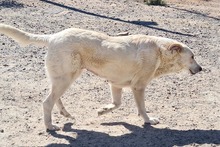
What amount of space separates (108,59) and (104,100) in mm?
1668

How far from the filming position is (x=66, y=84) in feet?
25.7

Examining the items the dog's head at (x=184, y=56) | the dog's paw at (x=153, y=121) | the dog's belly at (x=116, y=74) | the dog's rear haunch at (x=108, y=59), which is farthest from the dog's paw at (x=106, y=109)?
the dog's head at (x=184, y=56)

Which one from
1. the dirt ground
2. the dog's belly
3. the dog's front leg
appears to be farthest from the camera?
the dog's front leg

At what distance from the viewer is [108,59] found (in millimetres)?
8016

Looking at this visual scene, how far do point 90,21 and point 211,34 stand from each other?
3781mm

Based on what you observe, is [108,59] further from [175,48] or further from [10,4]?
[10,4]

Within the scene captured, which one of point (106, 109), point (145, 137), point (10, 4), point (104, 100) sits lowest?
point (145, 137)

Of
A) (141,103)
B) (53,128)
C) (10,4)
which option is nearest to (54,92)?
(53,128)

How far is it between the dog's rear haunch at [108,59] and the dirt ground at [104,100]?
0.35m

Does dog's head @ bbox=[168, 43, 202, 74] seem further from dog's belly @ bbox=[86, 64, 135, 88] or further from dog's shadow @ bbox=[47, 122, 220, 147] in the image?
dog's shadow @ bbox=[47, 122, 220, 147]

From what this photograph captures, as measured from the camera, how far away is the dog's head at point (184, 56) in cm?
846

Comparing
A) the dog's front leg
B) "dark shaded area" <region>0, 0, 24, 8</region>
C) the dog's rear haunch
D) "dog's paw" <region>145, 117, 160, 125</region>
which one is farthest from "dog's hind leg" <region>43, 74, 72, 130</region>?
"dark shaded area" <region>0, 0, 24, 8</region>

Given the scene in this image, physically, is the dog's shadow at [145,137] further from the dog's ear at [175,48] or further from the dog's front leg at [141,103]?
the dog's ear at [175,48]

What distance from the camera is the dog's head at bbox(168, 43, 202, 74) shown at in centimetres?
846
